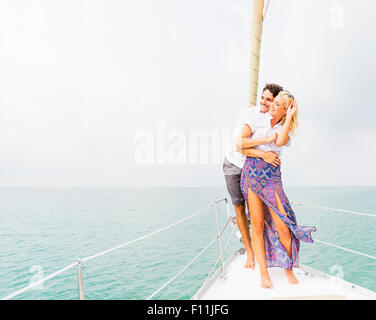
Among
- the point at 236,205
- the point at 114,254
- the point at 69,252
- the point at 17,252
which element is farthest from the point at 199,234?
the point at 236,205

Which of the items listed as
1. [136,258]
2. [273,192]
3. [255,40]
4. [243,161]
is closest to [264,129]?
[243,161]

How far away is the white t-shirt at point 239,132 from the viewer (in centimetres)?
184

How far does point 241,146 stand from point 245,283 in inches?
44.4

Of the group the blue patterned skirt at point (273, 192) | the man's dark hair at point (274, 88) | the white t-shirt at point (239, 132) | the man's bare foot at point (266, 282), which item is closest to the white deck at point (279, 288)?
the man's bare foot at point (266, 282)

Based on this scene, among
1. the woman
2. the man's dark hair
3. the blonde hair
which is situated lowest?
the woman

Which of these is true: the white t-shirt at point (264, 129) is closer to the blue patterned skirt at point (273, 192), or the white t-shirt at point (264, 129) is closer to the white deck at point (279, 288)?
the blue patterned skirt at point (273, 192)

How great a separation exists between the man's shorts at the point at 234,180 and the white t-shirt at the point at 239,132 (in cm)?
5

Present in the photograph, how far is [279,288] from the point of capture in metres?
1.76

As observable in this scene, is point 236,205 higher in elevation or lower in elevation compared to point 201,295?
higher

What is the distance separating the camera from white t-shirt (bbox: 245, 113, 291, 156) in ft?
5.87

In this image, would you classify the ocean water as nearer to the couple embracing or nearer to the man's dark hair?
the couple embracing

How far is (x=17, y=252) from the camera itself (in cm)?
1942

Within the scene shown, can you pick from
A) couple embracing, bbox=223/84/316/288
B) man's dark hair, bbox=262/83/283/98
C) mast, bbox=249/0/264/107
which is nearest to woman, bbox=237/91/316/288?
couple embracing, bbox=223/84/316/288
